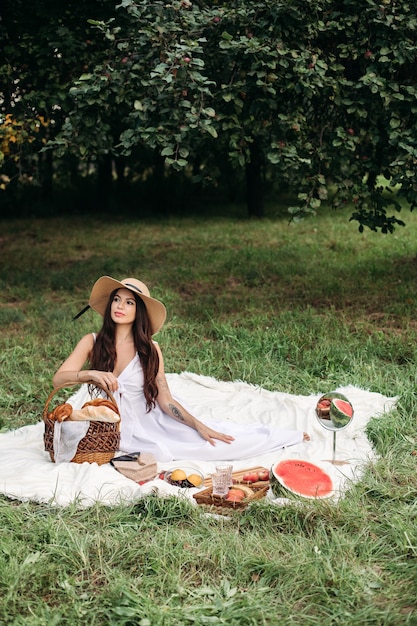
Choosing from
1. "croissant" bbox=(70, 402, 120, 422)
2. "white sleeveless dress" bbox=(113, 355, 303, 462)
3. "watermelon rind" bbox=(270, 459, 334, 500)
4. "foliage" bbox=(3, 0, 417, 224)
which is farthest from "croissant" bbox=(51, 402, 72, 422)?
"foliage" bbox=(3, 0, 417, 224)

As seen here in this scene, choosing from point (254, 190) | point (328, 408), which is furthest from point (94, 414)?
point (254, 190)

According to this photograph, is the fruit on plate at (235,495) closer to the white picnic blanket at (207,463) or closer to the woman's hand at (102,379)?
the white picnic blanket at (207,463)

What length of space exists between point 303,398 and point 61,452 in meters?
2.05

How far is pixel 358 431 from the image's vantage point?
194 inches

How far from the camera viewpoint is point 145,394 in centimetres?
470

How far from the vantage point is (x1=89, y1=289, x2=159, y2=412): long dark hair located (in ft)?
15.4

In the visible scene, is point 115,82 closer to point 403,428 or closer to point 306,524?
point 403,428

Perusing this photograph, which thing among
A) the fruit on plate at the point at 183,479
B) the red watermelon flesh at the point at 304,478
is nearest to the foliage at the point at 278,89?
the fruit on plate at the point at 183,479

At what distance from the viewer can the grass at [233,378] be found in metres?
3.01

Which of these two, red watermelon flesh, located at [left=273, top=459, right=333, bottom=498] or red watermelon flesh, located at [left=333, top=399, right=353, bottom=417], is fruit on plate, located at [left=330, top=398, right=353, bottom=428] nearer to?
red watermelon flesh, located at [left=333, top=399, right=353, bottom=417]

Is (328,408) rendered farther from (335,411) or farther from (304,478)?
(304,478)

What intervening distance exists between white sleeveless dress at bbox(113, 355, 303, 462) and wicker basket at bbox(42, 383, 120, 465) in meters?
0.32

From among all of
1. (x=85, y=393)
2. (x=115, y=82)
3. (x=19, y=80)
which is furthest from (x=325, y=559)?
(x=19, y=80)

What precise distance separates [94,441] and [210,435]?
31.4 inches
